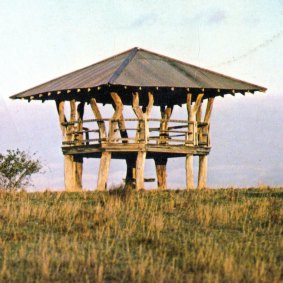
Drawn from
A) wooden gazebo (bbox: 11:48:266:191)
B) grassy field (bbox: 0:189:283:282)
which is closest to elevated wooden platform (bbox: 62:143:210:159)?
wooden gazebo (bbox: 11:48:266:191)

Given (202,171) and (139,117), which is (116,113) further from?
(202,171)

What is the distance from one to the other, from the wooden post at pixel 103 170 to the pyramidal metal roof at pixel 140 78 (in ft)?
8.46

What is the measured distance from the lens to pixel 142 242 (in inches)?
468

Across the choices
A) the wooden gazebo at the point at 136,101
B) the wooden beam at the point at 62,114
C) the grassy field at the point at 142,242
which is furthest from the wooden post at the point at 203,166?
the grassy field at the point at 142,242

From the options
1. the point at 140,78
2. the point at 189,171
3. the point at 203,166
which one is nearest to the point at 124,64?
the point at 140,78

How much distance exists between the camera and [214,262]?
32.8 ft

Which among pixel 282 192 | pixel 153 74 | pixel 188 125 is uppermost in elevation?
pixel 153 74

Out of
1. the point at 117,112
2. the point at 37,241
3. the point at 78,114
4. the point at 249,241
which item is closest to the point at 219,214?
the point at 249,241

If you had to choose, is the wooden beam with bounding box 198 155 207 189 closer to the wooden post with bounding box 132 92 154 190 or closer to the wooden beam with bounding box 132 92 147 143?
the wooden post with bounding box 132 92 154 190

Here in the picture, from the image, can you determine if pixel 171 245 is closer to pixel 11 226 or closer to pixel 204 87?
pixel 11 226

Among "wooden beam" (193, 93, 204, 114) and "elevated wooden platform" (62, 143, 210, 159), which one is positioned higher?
"wooden beam" (193, 93, 204, 114)

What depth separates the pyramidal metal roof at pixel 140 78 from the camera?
24781 millimetres

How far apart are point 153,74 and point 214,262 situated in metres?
16.6

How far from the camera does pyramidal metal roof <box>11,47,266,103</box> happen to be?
2478 cm
